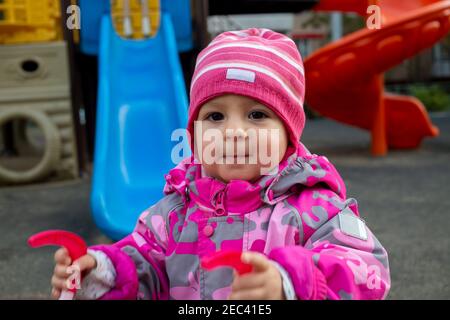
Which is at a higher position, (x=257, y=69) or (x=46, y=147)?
(x=257, y=69)

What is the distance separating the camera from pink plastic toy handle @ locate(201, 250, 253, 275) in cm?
91

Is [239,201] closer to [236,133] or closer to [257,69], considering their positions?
[236,133]

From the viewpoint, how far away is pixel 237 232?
1.30 meters

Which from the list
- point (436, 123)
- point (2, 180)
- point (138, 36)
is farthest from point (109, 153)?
point (436, 123)

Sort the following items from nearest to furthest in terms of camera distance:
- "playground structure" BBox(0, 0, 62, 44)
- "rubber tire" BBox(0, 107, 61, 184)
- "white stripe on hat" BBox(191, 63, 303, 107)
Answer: "white stripe on hat" BBox(191, 63, 303, 107), "rubber tire" BBox(0, 107, 61, 184), "playground structure" BBox(0, 0, 62, 44)

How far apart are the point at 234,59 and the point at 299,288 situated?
549 mm

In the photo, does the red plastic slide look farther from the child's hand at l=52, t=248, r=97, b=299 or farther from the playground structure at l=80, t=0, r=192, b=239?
the child's hand at l=52, t=248, r=97, b=299

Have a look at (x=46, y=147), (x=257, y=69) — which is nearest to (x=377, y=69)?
(x=46, y=147)

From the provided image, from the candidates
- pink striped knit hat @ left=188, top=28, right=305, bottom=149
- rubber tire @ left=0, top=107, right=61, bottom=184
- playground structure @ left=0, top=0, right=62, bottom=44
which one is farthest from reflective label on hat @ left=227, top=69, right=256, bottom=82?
playground structure @ left=0, top=0, right=62, bottom=44

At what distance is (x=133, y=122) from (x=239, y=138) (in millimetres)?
3060

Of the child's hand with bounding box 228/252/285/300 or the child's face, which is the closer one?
the child's hand with bounding box 228/252/285/300

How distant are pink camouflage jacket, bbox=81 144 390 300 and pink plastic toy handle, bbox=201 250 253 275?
0.88ft

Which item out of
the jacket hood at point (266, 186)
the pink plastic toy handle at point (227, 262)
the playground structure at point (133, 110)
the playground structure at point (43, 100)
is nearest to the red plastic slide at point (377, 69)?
the playground structure at point (133, 110)
